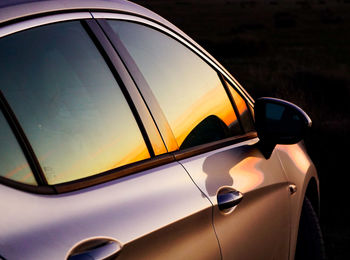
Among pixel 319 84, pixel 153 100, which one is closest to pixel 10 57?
pixel 153 100

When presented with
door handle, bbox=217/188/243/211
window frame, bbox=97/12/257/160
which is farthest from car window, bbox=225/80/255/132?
door handle, bbox=217/188/243/211

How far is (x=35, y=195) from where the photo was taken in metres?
1.88

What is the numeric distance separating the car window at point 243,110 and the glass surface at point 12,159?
1.66 meters

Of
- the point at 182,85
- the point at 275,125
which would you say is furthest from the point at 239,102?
the point at 182,85

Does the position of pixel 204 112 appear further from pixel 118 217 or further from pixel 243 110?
pixel 118 217

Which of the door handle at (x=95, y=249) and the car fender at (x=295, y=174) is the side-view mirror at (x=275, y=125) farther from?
the door handle at (x=95, y=249)

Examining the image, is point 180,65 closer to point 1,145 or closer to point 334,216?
point 1,145

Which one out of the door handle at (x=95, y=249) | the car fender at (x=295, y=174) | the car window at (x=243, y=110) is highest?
the car window at (x=243, y=110)

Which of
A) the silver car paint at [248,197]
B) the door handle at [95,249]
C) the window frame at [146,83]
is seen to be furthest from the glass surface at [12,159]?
the silver car paint at [248,197]

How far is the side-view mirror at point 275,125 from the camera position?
3436 mm

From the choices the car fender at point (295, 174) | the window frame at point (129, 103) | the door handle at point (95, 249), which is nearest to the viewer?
the door handle at point (95, 249)

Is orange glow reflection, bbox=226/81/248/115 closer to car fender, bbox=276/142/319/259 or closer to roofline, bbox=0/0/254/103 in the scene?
car fender, bbox=276/142/319/259

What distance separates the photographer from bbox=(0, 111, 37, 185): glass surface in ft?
6.19

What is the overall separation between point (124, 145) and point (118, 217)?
389mm
